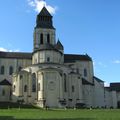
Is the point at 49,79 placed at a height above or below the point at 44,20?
below

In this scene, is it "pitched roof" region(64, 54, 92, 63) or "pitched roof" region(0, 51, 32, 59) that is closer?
"pitched roof" region(0, 51, 32, 59)

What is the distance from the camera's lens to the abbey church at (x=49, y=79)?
7256cm

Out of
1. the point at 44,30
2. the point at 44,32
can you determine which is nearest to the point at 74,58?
the point at 44,32

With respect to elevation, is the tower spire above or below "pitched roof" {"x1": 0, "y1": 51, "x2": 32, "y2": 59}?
above

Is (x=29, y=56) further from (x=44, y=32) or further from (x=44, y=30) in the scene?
(x=44, y=30)

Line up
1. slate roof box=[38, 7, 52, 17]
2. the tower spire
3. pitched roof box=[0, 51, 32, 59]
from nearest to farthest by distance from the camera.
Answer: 1. pitched roof box=[0, 51, 32, 59]
2. the tower spire
3. slate roof box=[38, 7, 52, 17]

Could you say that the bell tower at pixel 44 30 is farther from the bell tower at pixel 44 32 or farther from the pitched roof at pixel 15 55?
the pitched roof at pixel 15 55

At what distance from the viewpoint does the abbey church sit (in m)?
72.6

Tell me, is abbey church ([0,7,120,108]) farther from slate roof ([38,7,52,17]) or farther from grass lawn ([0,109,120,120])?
grass lawn ([0,109,120,120])

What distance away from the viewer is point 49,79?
238 ft

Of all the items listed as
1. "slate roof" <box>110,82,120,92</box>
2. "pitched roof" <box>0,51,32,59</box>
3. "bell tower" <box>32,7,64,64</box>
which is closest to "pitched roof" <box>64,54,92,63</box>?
"bell tower" <box>32,7,64,64</box>

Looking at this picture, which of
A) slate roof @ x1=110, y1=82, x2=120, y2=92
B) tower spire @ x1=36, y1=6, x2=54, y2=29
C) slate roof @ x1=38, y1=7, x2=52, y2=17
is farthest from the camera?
slate roof @ x1=110, y1=82, x2=120, y2=92

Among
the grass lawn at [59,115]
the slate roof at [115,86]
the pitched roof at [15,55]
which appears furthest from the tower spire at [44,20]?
the grass lawn at [59,115]

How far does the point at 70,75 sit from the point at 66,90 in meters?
4.52
